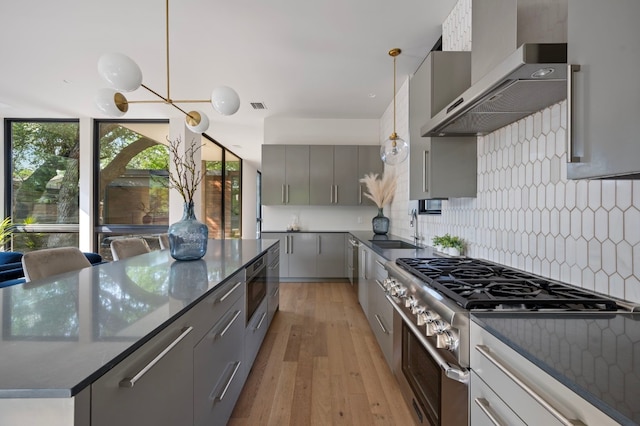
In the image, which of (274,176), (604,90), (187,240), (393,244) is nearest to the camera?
(604,90)

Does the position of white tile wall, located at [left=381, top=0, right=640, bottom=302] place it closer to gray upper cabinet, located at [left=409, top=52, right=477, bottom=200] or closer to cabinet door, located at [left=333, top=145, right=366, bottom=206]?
gray upper cabinet, located at [left=409, top=52, right=477, bottom=200]

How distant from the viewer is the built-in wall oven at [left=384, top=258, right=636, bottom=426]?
38.9 inches

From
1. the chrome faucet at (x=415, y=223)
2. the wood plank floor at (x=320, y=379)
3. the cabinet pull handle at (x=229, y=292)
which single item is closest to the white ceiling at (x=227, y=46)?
the chrome faucet at (x=415, y=223)

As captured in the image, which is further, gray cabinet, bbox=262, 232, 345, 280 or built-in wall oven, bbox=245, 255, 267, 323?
gray cabinet, bbox=262, 232, 345, 280

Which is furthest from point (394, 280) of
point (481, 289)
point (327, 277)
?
point (327, 277)

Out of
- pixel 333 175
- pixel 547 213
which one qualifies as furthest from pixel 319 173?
pixel 547 213

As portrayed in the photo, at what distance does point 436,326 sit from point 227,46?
3.11 metres

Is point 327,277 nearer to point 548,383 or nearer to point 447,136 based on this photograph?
point 447,136

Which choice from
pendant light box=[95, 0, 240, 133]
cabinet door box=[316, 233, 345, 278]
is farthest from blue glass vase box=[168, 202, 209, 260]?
cabinet door box=[316, 233, 345, 278]

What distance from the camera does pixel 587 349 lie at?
0.71 m

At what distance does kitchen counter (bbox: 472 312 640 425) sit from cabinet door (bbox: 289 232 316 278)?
13.0 feet

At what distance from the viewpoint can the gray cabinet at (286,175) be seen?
496 centimetres

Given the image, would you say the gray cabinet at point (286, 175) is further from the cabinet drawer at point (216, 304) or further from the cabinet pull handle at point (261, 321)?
the cabinet drawer at point (216, 304)

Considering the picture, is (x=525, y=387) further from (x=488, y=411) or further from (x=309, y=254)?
(x=309, y=254)
